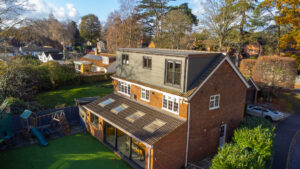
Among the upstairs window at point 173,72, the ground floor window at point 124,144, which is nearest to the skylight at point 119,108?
the ground floor window at point 124,144

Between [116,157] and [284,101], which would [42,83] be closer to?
[116,157]

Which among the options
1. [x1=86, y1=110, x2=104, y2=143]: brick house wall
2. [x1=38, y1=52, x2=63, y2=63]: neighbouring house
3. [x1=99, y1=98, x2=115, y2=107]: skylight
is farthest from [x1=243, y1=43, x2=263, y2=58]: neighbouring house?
[x1=38, y1=52, x2=63, y2=63]: neighbouring house

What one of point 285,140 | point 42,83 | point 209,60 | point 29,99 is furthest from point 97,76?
point 285,140

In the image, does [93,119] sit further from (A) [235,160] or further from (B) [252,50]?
(B) [252,50]

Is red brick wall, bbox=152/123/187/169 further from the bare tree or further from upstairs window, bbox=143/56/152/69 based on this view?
the bare tree

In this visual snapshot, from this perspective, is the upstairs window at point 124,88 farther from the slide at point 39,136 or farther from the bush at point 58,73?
the bush at point 58,73

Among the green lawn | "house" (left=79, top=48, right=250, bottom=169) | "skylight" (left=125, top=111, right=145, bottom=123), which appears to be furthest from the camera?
the green lawn
